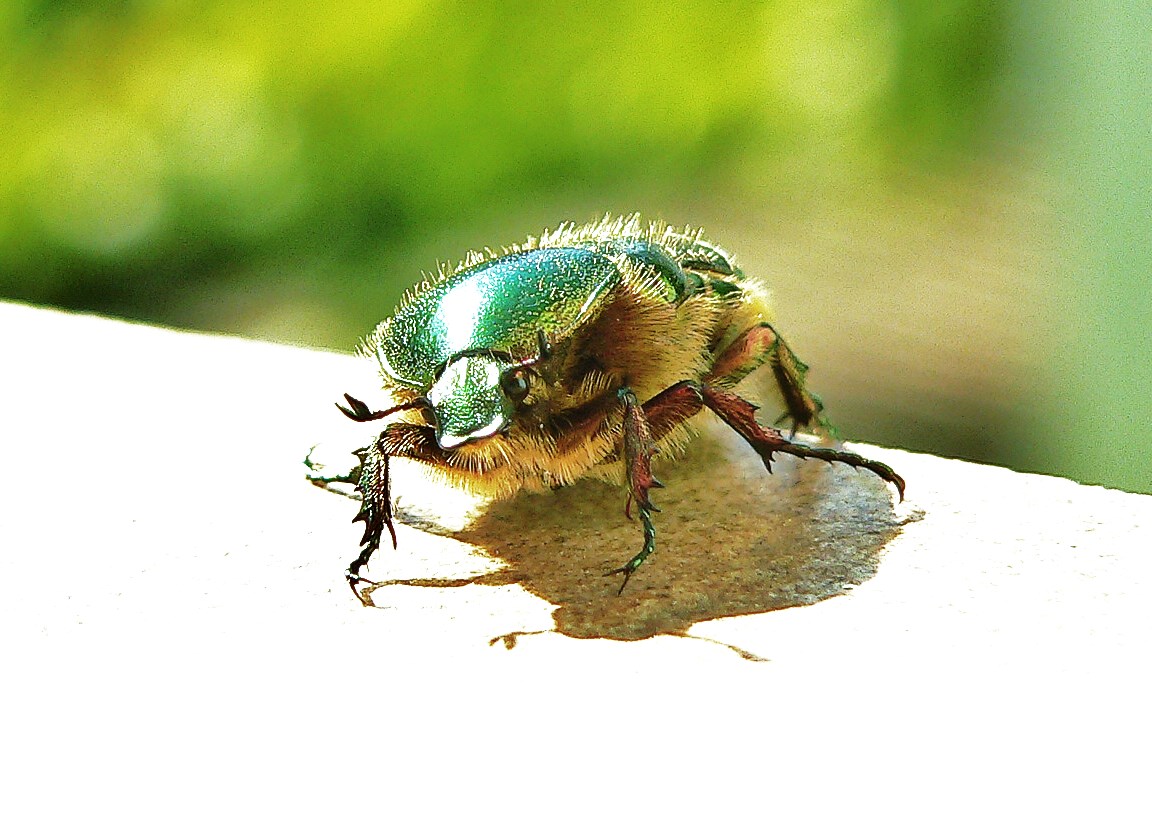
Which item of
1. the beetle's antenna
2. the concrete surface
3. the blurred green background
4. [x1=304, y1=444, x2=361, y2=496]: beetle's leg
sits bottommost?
the concrete surface

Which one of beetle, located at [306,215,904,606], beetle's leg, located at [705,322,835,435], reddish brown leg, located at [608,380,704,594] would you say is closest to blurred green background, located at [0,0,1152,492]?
beetle's leg, located at [705,322,835,435]

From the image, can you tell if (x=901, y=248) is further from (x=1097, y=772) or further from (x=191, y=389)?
(x=1097, y=772)

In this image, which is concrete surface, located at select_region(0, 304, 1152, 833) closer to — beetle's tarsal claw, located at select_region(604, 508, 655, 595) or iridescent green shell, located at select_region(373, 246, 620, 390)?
beetle's tarsal claw, located at select_region(604, 508, 655, 595)

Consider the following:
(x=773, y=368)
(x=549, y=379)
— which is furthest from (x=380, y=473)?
(x=773, y=368)

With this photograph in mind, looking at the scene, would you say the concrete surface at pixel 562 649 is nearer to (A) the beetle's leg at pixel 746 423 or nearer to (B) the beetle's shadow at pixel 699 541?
(B) the beetle's shadow at pixel 699 541

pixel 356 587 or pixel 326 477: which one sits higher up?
pixel 326 477

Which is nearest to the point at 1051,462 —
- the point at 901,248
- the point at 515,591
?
the point at 901,248

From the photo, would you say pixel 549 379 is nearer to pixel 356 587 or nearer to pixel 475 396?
pixel 475 396
